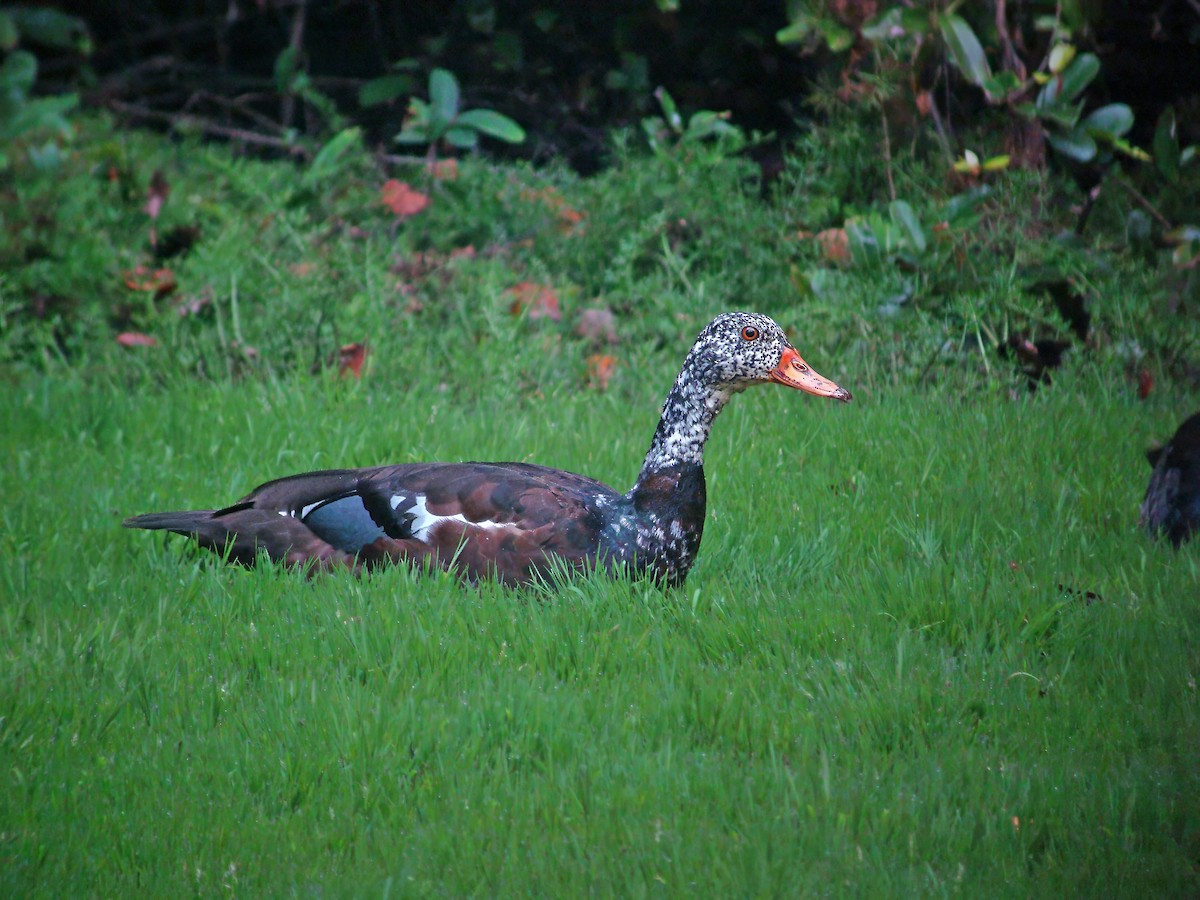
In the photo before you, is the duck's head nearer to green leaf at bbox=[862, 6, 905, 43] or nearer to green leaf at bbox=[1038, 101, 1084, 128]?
green leaf at bbox=[1038, 101, 1084, 128]

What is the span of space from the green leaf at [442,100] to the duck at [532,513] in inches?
183

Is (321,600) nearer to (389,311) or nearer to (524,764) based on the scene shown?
(524,764)

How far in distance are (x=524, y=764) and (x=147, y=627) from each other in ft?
4.82

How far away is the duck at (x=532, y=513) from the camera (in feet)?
14.6

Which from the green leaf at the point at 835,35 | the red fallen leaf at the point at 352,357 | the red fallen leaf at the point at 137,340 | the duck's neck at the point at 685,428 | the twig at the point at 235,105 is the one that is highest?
the green leaf at the point at 835,35

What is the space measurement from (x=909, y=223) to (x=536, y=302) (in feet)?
7.34

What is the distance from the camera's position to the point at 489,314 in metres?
7.20

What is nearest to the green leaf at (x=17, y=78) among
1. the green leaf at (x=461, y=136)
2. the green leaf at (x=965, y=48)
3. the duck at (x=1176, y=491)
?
the green leaf at (x=461, y=136)

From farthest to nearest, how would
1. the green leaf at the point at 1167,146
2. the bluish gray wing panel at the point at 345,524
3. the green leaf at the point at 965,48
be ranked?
the green leaf at the point at 965,48 → the green leaf at the point at 1167,146 → the bluish gray wing panel at the point at 345,524

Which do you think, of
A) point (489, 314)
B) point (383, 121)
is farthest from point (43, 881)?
point (383, 121)

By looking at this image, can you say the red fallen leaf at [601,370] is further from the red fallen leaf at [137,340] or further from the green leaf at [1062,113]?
the green leaf at [1062,113]

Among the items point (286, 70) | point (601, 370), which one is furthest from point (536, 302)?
point (286, 70)

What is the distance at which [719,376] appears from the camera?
4.52 metres

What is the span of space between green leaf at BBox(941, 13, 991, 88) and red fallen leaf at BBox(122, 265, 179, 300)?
447 cm
